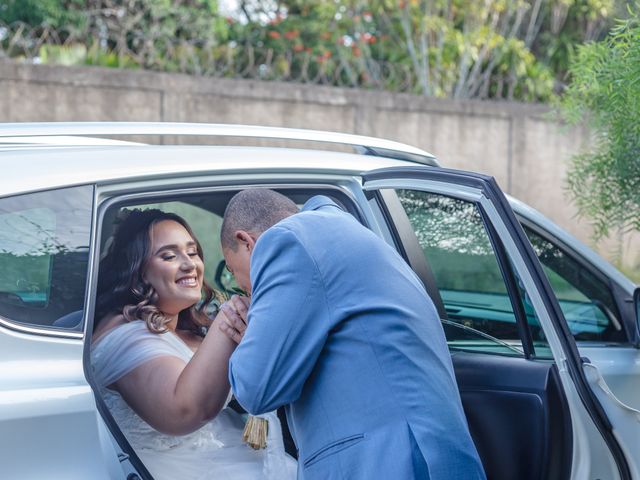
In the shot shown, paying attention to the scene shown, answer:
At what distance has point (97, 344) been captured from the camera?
2.73 metres

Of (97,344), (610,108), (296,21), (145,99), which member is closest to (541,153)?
(296,21)

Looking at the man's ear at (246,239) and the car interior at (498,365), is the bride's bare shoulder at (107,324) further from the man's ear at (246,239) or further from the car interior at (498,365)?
the man's ear at (246,239)

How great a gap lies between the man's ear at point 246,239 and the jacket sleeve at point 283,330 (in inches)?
12.2

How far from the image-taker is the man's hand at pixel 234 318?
243 centimetres

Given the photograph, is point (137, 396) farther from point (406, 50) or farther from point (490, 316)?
point (406, 50)

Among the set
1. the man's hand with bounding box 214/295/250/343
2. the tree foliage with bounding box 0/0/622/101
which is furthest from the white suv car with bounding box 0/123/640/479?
the tree foliage with bounding box 0/0/622/101

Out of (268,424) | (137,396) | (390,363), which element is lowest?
(268,424)

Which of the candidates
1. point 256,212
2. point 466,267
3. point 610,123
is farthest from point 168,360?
point 610,123

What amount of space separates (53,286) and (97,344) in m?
0.49

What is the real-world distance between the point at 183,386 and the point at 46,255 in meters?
0.50

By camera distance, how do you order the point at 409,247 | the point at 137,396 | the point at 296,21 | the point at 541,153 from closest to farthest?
the point at 137,396 → the point at 409,247 → the point at 541,153 → the point at 296,21

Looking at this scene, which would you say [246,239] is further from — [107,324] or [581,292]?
[581,292]

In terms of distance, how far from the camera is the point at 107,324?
2.84 m

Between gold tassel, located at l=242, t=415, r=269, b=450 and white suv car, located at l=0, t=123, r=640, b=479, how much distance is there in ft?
2.10
